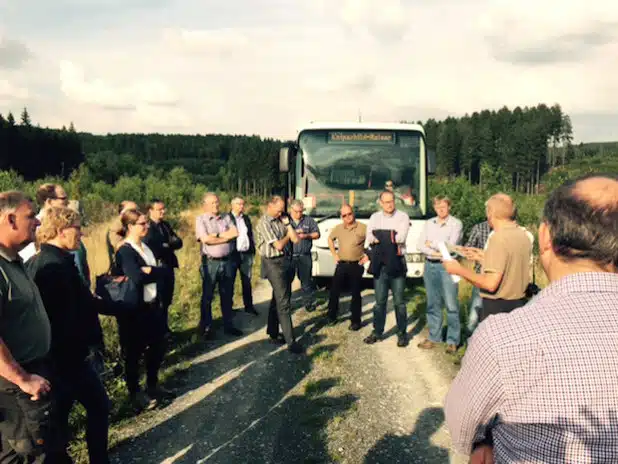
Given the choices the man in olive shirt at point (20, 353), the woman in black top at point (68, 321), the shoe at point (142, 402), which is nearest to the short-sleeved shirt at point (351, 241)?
the shoe at point (142, 402)

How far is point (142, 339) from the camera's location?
460cm

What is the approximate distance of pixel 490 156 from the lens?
304ft

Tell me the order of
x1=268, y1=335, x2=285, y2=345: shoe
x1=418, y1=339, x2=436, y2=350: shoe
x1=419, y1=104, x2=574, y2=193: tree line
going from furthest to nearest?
x1=419, y1=104, x2=574, y2=193: tree line
x1=268, y1=335, x2=285, y2=345: shoe
x1=418, y1=339, x2=436, y2=350: shoe

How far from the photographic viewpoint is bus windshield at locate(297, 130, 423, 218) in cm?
947

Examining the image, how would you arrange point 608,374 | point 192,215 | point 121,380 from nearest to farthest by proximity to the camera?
point 608,374
point 121,380
point 192,215

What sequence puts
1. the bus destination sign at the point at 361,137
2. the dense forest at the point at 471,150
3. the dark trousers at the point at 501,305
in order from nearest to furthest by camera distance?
1. the dark trousers at the point at 501,305
2. the bus destination sign at the point at 361,137
3. the dense forest at the point at 471,150

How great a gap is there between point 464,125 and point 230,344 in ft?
335

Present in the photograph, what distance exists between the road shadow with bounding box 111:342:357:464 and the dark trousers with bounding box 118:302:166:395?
48cm

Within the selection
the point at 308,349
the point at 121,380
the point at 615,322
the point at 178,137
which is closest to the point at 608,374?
the point at 615,322

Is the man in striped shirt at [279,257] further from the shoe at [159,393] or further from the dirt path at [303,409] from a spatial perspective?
the shoe at [159,393]

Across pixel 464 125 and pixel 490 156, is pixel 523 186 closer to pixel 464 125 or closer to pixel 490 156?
pixel 490 156

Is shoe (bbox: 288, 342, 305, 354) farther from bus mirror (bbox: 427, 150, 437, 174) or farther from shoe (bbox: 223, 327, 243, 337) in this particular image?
bus mirror (bbox: 427, 150, 437, 174)

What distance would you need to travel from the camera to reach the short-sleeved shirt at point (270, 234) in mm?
6326

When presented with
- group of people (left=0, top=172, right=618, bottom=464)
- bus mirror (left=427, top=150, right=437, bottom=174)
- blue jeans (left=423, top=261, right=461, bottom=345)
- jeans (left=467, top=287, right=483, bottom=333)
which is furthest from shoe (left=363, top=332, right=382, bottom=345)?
bus mirror (left=427, top=150, right=437, bottom=174)
